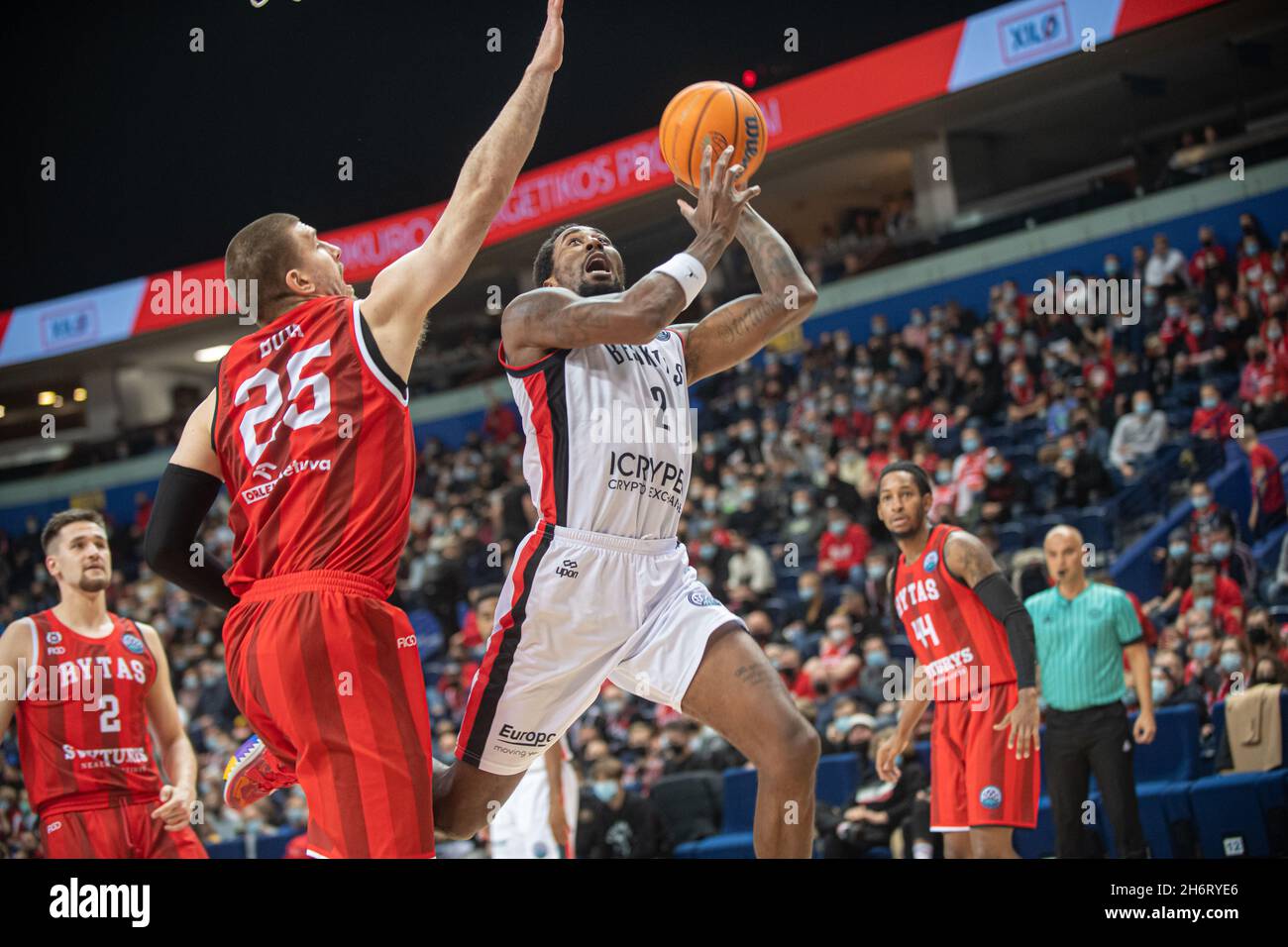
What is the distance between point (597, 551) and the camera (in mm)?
4180

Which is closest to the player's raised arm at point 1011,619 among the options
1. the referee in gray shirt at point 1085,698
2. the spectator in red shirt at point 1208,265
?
the referee in gray shirt at point 1085,698

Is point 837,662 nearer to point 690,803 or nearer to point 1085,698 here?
point 690,803

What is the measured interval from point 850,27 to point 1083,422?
18.4ft

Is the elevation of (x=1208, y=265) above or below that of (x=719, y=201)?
above

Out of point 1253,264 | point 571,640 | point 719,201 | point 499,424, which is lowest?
point 571,640

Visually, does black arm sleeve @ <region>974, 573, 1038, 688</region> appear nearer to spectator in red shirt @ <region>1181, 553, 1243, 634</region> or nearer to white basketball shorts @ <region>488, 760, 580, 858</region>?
white basketball shorts @ <region>488, 760, 580, 858</region>

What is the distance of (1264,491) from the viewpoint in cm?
955

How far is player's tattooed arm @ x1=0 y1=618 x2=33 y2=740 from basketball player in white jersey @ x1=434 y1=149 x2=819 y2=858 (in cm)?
192

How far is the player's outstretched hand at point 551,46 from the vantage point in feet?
11.4

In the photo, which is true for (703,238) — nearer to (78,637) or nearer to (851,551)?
(78,637)

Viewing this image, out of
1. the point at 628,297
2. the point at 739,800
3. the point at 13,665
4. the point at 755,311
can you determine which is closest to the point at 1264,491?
the point at 739,800

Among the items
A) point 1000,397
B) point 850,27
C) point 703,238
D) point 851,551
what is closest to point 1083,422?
point 1000,397

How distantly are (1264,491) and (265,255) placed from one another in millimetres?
8210
